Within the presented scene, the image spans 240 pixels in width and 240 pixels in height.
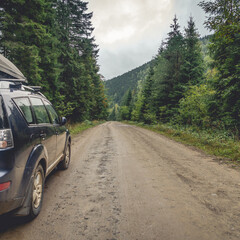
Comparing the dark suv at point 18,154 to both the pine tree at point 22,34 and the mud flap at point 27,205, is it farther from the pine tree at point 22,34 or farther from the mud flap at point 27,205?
the pine tree at point 22,34

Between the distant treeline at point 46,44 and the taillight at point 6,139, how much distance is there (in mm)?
8628

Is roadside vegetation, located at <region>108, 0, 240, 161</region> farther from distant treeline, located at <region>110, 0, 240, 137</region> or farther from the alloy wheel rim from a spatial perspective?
the alloy wheel rim

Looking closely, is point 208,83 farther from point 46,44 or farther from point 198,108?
point 46,44

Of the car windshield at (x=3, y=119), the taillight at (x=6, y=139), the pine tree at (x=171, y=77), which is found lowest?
the taillight at (x=6, y=139)

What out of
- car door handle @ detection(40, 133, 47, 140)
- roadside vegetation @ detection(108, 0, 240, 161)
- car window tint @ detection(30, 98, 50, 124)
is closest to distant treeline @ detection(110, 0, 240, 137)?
roadside vegetation @ detection(108, 0, 240, 161)

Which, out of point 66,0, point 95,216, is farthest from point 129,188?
point 66,0

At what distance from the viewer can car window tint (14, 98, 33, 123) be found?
8.35 ft

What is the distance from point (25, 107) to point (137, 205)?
8.37 ft

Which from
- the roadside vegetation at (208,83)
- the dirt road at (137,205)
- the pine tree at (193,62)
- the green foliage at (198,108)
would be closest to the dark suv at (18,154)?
the dirt road at (137,205)

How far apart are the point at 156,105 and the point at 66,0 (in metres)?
16.2

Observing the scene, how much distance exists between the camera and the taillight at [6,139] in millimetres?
1968

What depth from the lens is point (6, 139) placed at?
201 centimetres

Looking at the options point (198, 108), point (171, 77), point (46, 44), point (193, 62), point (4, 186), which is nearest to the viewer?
point (4, 186)

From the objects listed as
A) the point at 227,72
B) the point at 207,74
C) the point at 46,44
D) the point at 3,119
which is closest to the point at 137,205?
the point at 3,119
